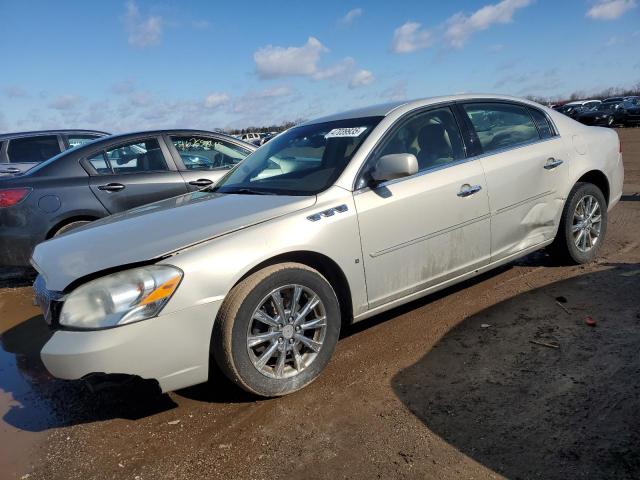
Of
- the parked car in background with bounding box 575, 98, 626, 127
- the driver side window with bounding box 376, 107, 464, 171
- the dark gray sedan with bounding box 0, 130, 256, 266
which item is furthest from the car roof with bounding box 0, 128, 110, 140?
the parked car in background with bounding box 575, 98, 626, 127

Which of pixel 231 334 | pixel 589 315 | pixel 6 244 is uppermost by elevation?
pixel 6 244

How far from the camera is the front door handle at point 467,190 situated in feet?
12.4

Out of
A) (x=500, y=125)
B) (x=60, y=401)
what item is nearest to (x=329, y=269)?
(x=60, y=401)

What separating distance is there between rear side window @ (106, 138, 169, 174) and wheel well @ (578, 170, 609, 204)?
4294 mm

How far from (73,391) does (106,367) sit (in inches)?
43.8

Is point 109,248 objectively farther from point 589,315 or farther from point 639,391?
point 589,315

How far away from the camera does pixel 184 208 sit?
3.46 meters

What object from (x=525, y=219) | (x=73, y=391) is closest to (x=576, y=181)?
(x=525, y=219)

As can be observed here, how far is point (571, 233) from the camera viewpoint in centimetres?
468

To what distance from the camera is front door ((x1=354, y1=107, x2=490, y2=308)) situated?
11.1ft

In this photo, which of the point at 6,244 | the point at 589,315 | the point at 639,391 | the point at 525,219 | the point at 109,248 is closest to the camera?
the point at 639,391

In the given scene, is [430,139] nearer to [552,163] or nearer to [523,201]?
[523,201]

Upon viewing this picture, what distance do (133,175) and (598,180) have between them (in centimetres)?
472

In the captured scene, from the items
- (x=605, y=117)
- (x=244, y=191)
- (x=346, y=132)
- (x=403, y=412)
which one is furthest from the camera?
(x=605, y=117)
